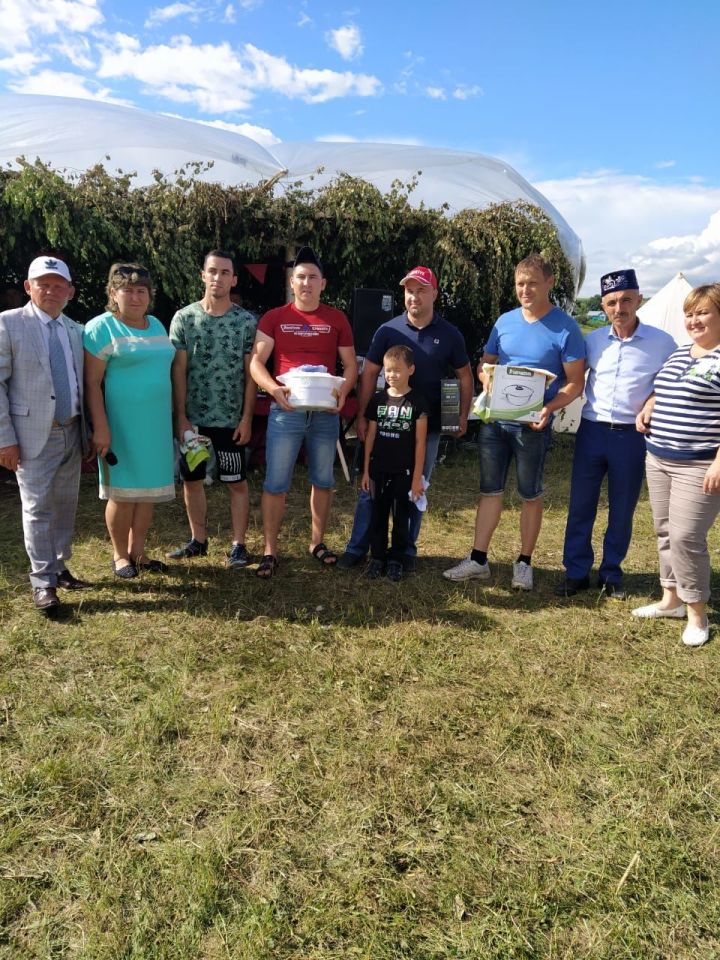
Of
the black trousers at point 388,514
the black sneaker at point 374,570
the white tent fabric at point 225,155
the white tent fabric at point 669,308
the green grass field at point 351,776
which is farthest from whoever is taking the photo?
the white tent fabric at point 669,308

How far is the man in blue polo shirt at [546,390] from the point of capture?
11.3ft

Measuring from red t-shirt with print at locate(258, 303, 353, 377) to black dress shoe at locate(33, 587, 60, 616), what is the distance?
1674mm

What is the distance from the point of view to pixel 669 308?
30.7ft

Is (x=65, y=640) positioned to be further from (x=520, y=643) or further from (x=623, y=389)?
(x=623, y=389)

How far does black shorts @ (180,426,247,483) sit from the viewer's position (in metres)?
3.73

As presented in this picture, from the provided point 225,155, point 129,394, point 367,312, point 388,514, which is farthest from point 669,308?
point 129,394

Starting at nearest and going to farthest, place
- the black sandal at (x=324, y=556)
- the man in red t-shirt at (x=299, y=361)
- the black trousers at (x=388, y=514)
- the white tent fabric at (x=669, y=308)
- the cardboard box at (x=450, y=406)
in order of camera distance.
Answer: the man in red t-shirt at (x=299, y=361), the cardboard box at (x=450, y=406), the black trousers at (x=388, y=514), the black sandal at (x=324, y=556), the white tent fabric at (x=669, y=308)

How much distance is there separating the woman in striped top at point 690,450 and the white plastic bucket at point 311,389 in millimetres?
1686

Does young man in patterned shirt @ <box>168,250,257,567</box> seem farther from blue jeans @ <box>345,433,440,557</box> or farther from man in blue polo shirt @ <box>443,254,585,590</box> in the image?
man in blue polo shirt @ <box>443,254,585,590</box>

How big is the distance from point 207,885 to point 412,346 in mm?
2804

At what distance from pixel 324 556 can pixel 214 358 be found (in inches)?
56.2

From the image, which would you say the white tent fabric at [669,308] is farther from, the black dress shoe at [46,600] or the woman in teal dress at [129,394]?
the black dress shoe at [46,600]

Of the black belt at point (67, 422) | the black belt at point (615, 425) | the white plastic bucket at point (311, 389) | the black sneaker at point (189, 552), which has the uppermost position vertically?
the white plastic bucket at point (311, 389)

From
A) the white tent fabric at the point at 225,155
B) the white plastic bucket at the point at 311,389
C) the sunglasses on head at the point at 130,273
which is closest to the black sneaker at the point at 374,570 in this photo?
the white plastic bucket at the point at 311,389
